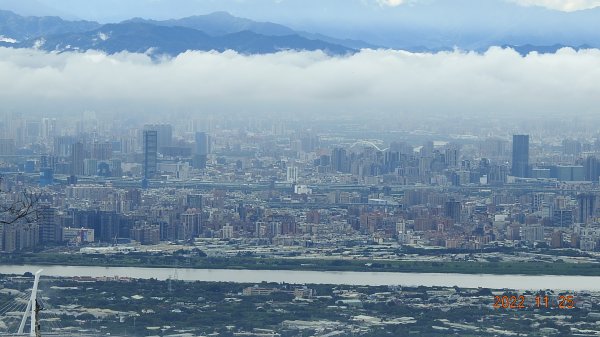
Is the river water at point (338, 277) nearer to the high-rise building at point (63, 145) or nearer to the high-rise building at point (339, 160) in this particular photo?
the high-rise building at point (63, 145)

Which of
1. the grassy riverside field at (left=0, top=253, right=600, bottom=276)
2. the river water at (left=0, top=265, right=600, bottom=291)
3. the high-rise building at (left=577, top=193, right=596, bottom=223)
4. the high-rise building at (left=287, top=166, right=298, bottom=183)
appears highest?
the high-rise building at (left=287, top=166, right=298, bottom=183)

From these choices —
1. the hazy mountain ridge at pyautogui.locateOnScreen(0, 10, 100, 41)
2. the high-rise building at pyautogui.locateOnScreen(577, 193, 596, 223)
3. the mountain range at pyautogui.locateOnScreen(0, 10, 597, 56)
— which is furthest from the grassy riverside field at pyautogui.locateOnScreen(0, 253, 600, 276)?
the hazy mountain ridge at pyautogui.locateOnScreen(0, 10, 100, 41)

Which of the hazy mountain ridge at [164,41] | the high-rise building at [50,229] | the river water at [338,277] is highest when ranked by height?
the hazy mountain ridge at [164,41]

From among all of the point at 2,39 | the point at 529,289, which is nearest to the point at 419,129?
the point at 2,39

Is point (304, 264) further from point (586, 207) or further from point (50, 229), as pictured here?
point (586, 207)

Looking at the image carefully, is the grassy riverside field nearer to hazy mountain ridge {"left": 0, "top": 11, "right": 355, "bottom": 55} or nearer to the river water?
the river water

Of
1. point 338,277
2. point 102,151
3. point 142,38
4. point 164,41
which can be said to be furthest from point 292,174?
point 338,277

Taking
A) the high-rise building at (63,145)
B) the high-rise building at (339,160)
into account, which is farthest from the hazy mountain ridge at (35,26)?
the high-rise building at (339,160)
